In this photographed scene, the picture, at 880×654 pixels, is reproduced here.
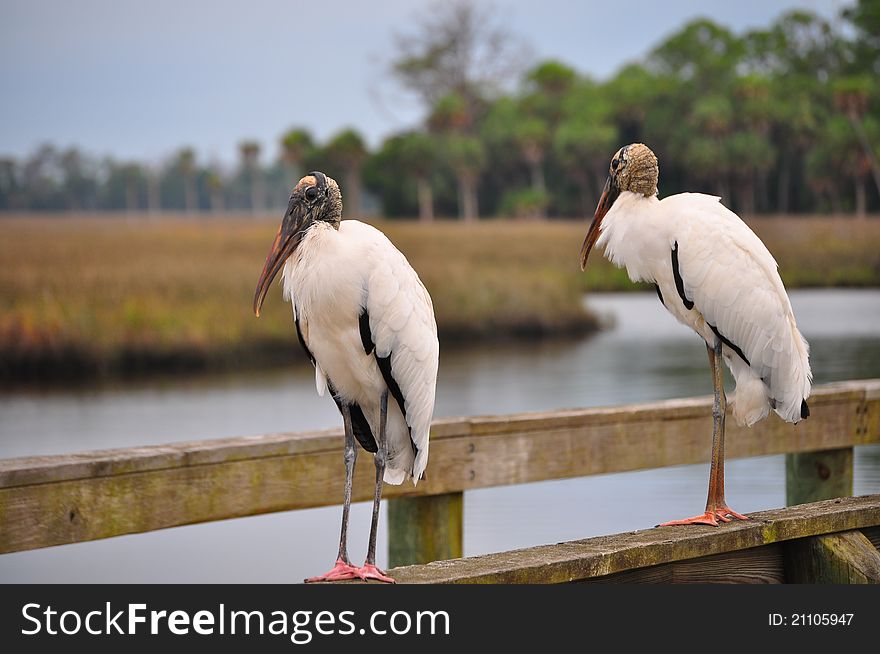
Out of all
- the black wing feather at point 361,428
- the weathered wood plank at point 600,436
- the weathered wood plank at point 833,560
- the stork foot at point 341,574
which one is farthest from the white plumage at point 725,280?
the stork foot at point 341,574

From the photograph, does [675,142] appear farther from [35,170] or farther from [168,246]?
[35,170]

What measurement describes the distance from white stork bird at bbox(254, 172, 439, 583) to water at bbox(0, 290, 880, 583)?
449 centimetres

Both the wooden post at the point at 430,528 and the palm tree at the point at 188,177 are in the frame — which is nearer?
the wooden post at the point at 430,528

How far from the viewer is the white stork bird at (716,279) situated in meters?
3.21

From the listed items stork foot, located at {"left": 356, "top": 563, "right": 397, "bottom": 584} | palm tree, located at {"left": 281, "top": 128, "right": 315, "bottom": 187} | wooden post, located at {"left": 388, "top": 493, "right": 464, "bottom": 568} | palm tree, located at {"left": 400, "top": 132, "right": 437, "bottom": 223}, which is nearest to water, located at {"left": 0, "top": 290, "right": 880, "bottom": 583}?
wooden post, located at {"left": 388, "top": 493, "right": 464, "bottom": 568}

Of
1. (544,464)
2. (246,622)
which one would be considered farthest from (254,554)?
(246,622)

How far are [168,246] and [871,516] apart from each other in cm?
1995

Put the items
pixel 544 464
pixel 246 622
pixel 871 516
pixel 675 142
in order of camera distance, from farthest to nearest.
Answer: pixel 675 142
pixel 544 464
pixel 871 516
pixel 246 622

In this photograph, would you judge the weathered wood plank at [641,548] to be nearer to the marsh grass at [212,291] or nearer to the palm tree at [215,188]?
the marsh grass at [212,291]

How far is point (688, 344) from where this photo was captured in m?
18.0

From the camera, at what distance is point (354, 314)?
8.75 ft

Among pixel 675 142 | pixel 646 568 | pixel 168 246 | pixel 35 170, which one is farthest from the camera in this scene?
pixel 35 170

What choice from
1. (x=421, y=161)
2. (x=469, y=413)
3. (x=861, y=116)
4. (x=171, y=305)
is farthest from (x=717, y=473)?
(x=421, y=161)

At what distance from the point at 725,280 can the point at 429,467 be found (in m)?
1.13
